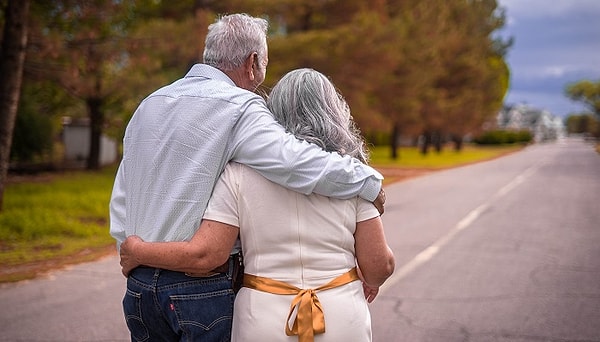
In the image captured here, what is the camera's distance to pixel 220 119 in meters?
2.23

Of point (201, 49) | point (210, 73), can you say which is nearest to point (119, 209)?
point (210, 73)

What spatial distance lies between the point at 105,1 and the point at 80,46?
97cm

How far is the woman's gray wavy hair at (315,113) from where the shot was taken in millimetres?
2240

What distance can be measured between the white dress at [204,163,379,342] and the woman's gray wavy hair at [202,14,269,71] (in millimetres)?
383

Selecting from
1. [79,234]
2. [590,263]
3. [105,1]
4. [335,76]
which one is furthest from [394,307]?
[335,76]

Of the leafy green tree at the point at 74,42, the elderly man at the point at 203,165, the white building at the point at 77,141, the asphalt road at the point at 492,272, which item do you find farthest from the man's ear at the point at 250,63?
the white building at the point at 77,141

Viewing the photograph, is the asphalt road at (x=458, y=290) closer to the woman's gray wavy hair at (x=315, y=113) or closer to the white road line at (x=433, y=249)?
the white road line at (x=433, y=249)

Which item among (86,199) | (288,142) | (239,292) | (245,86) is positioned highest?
(245,86)

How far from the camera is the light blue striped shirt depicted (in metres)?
2.16

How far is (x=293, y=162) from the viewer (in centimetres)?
213

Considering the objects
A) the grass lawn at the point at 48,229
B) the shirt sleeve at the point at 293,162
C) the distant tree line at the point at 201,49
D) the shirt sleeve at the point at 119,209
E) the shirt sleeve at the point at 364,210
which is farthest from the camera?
the distant tree line at the point at 201,49

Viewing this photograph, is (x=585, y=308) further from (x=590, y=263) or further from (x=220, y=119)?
(x=220, y=119)

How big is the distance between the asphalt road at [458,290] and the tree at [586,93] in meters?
114

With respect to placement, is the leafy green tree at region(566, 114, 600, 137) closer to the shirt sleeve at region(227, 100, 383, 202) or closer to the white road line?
the white road line
